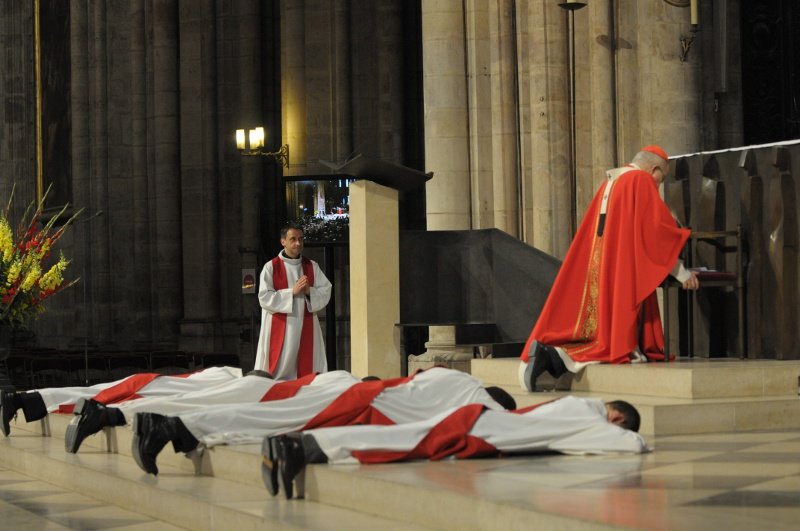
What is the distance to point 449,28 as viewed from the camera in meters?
15.2

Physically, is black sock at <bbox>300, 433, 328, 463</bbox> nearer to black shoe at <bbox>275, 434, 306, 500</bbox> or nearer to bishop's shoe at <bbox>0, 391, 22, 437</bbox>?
black shoe at <bbox>275, 434, 306, 500</bbox>

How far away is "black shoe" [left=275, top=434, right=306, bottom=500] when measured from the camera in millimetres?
7082

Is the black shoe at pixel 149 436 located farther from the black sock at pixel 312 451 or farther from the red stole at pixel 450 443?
the red stole at pixel 450 443

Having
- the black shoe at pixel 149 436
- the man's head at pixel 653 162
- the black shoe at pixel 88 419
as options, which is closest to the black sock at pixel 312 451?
the black shoe at pixel 149 436

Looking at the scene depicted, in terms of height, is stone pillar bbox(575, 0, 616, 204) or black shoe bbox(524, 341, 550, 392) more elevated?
stone pillar bbox(575, 0, 616, 204)

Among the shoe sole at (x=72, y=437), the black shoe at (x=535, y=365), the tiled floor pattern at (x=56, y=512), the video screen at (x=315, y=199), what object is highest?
the video screen at (x=315, y=199)

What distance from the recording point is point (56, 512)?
867 cm

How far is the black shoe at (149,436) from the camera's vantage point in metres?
8.07

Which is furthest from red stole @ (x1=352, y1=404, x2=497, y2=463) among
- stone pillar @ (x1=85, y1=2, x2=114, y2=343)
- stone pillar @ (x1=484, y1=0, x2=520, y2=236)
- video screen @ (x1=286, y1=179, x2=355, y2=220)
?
stone pillar @ (x1=85, y1=2, x2=114, y2=343)

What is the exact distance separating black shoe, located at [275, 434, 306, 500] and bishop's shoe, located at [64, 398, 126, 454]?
106 inches

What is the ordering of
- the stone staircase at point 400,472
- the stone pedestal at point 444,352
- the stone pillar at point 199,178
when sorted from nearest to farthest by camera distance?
the stone staircase at point 400,472 → the stone pedestal at point 444,352 → the stone pillar at point 199,178

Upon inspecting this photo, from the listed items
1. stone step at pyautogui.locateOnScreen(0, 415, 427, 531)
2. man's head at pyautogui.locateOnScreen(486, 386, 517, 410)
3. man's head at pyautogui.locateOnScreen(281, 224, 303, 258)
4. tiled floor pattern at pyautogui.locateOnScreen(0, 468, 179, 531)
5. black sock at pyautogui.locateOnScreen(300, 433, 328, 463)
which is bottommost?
tiled floor pattern at pyautogui.locateOnScreen(0, 468, 179, 531)

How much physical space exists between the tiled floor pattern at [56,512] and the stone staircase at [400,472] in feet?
0.24

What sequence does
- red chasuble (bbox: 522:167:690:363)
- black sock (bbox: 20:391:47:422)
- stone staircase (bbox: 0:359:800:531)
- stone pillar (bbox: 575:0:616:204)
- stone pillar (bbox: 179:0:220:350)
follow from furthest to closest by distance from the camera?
stone pillar (bbox: 179:0:220:350) < stone pillar (bbox: 575:0:616:204) < black sock (bbox: 20:391:47:422) < red chasuble (bbox: 522:167:690:363) < stone staircase (bbox: 0:359:800:531)
